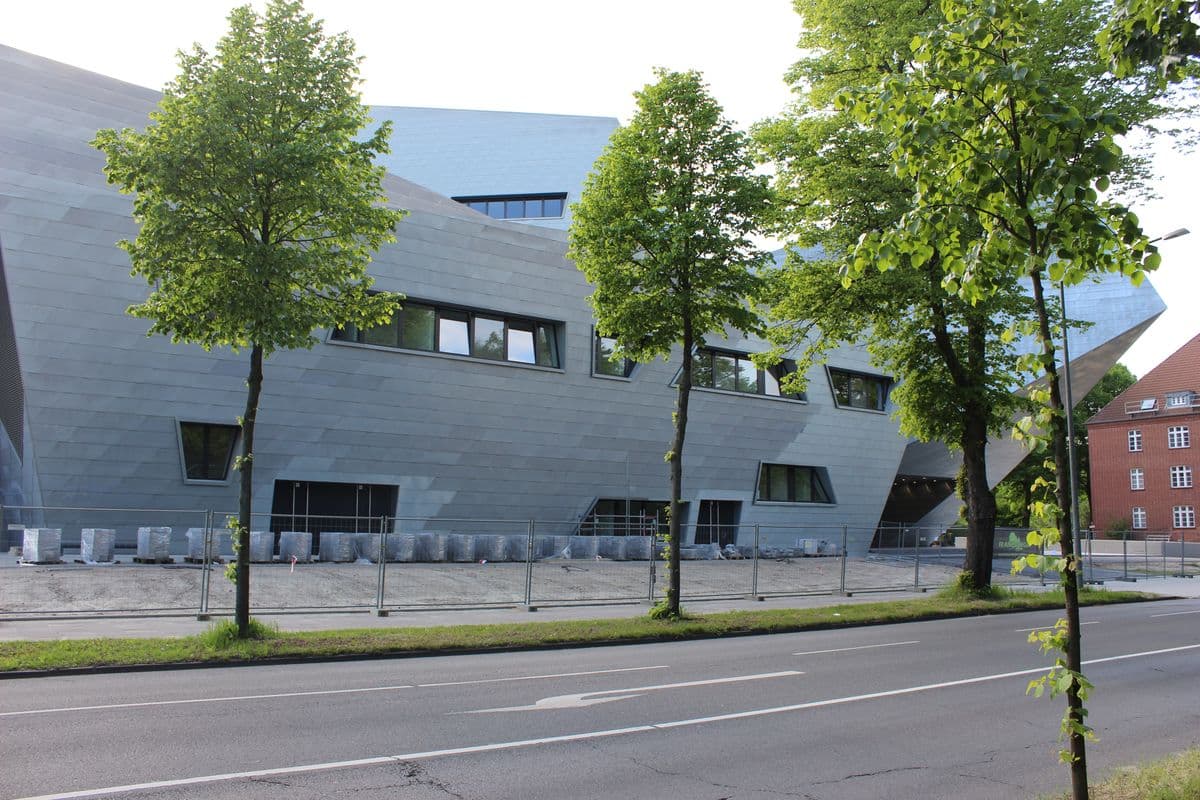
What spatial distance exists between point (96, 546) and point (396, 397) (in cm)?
894

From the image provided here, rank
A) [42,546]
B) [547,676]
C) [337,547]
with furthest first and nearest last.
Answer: [337,547] → [42,546] → [547,676]

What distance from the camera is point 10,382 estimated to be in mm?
24719

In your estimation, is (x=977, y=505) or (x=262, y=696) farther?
(x=977, y=505)

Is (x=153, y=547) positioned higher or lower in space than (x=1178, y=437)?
lower

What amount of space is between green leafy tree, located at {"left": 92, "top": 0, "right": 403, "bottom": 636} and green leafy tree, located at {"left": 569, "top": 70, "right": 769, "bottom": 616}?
4828 millimetres

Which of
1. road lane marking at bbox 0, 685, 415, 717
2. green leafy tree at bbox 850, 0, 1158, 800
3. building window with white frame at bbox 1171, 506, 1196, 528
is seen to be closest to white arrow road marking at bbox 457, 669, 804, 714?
road lane marking at bbox 0, 685, 415, 717

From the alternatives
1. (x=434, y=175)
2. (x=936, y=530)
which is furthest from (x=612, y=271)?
(x=434, y=175)

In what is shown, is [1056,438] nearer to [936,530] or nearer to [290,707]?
[290,707]

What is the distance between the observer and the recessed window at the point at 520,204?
157 ft

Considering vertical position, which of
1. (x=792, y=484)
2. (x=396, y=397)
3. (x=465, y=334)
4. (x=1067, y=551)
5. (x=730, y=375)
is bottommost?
(x=1067, y=551)

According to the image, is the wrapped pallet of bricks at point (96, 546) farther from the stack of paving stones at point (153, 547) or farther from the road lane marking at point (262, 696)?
the road lane marking at point (262, 696)

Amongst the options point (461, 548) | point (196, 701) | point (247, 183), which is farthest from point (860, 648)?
point (461, 548)

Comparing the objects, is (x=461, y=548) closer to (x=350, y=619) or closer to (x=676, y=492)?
(x=350, y=619)

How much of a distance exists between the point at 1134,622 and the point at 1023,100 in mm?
16794
